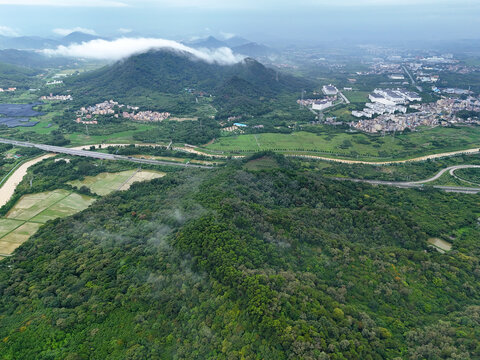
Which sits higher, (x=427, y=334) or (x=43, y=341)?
(x=43, y=341)

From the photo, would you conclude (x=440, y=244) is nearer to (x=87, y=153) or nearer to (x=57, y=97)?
(x=87, y=153)

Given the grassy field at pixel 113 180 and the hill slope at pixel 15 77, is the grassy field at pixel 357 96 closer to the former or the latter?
the grassy field at pixel 113 180

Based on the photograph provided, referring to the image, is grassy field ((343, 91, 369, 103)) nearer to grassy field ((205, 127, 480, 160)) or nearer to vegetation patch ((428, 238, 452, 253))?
grassy field ((205, 127, 480, 160))

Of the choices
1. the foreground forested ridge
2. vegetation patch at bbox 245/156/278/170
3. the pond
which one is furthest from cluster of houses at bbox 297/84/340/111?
the pond

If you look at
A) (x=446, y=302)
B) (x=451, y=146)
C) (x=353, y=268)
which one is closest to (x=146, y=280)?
(x=353, y=268)

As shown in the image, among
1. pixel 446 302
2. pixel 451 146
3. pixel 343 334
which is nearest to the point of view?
pixel 343 334

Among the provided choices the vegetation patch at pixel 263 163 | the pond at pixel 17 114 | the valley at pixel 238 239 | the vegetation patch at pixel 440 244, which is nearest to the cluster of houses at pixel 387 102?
the valley at pixel 238 239

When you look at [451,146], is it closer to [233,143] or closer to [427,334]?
[233,143]
